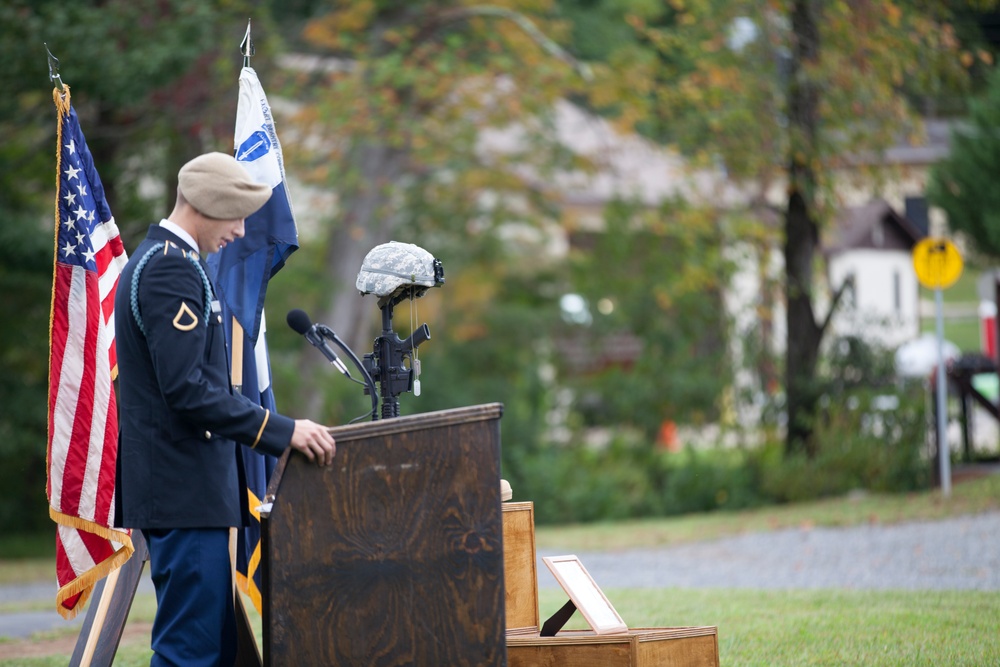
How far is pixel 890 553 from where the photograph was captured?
10.9 meters

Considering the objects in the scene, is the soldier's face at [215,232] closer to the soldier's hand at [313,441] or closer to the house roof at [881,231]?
the soldier's hand at [313,441]

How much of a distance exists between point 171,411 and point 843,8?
12.6 m

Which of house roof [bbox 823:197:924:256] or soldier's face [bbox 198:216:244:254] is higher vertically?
house roof [bbox 823:197:924:256]

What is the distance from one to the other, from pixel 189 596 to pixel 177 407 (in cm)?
64

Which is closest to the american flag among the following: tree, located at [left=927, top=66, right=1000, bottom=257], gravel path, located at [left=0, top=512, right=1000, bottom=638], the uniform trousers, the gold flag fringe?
the gold flag fringe

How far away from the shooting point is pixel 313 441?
388 cm

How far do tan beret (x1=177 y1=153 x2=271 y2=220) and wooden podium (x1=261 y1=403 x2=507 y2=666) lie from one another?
2.81 ft

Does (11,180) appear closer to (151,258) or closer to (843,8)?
(843,8)

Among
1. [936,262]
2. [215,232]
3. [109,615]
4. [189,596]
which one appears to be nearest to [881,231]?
[936,262]

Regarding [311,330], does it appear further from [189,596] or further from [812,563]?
[812,563]

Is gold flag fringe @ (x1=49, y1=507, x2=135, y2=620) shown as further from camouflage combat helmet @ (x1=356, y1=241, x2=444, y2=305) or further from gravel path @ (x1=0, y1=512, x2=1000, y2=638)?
gravel path @ (x1=0, y1=512, x2=1000, y2=638)

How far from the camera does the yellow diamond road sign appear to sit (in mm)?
14180

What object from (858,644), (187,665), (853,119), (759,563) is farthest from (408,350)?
(853,119)

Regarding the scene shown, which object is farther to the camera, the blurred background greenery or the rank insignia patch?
the blurred background greenery
